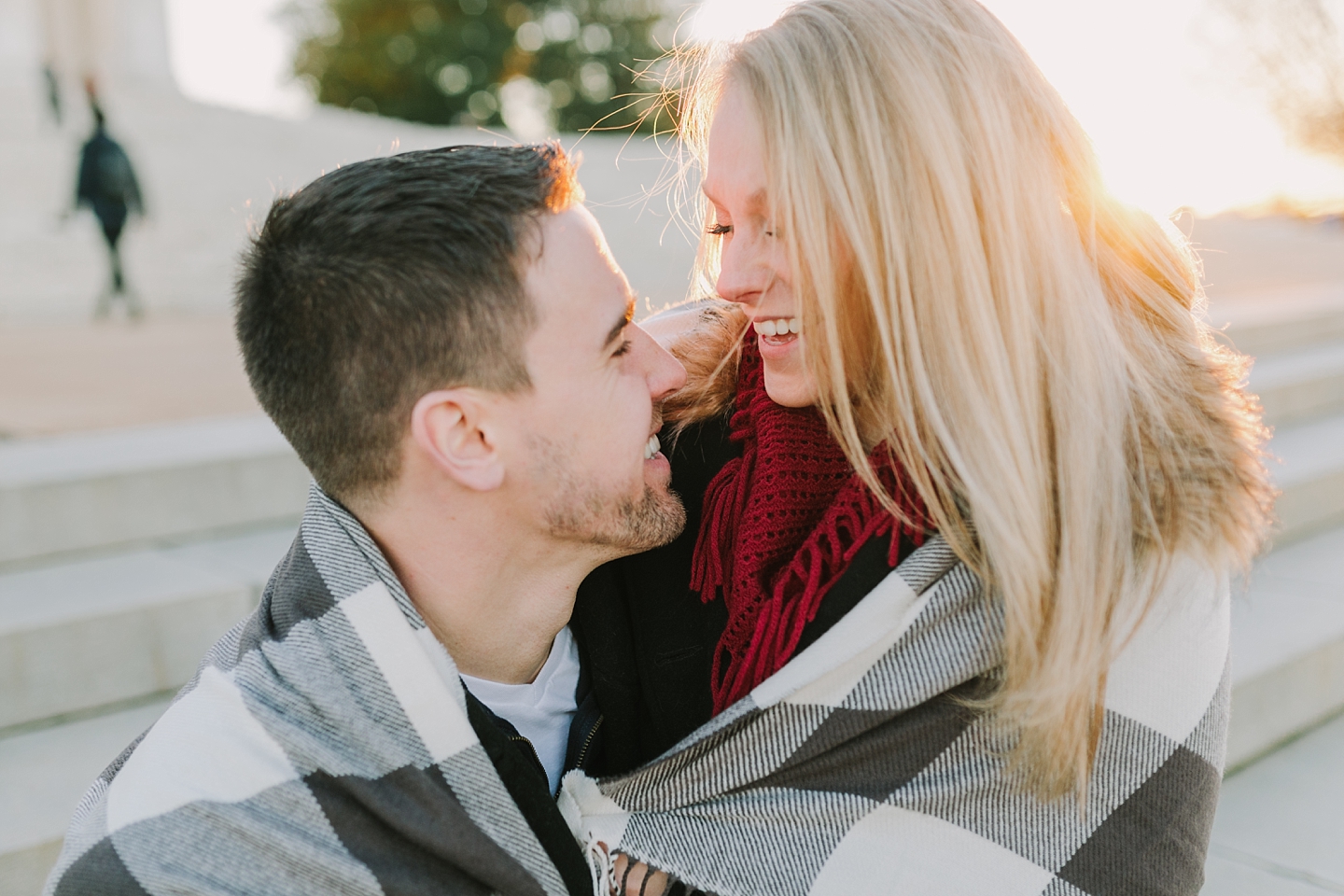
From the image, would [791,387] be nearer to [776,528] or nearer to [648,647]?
[776,528]

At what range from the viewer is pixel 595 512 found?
5.95ft

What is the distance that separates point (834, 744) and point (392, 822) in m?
0.63

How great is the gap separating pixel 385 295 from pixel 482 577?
1.60 ft

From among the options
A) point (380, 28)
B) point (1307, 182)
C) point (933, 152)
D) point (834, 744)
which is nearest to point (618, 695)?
point (834, 744)

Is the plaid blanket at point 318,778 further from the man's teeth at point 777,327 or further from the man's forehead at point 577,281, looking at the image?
the man's teeth at point 777,327

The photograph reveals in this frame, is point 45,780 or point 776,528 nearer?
point 776,528

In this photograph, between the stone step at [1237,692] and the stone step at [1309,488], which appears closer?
the stone step at [1237,692]

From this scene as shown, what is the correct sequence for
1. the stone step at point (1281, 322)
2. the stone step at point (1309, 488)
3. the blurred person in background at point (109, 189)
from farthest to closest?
the blurred person in background at point (109, 189), the stone step at point (1281, 322), the stone step at point (1309, 488)

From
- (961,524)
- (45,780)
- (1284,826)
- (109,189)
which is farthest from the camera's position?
(109,189)

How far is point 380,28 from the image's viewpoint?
30109 millimetres

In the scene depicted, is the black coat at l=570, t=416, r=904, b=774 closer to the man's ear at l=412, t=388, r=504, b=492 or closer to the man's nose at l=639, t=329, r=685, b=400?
the man's nose at l=639, t=329, r=685, b=400

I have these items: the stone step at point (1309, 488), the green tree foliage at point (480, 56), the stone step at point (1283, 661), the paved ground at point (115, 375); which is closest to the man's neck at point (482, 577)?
the stone step at point (1283, 661)

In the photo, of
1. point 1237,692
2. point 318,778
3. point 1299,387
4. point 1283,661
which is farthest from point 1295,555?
point 318,778

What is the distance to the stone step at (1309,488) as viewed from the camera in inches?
156
